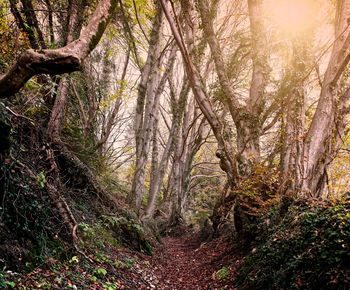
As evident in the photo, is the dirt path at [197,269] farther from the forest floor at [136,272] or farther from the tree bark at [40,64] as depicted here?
the tree bark at [40,64]

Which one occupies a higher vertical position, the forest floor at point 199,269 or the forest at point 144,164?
the forest at point 144,164

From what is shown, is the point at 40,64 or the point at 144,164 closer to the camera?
the point at 40,64

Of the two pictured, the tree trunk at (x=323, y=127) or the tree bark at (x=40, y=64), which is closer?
the tree bark at (x=40, y=64)

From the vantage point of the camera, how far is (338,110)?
21.4 feet

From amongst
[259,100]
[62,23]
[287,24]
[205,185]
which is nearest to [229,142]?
[259,100]

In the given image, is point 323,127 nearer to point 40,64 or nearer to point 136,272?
point 136,272

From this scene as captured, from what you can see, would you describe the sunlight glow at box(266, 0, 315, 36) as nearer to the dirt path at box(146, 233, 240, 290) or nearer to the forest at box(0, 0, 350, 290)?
the forest at box(0, 0, 350, 290)

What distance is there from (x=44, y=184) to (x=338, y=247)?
4.40 m

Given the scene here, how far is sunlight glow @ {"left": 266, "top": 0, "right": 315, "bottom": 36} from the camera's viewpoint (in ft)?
23.1

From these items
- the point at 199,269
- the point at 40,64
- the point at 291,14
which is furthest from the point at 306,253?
the point at 291,14

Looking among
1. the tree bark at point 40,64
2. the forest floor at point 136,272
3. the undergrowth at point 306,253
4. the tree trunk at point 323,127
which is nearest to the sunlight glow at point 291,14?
the tree trunk at point 323,127

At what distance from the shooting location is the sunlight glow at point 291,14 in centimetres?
704

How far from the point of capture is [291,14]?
756 centimetres

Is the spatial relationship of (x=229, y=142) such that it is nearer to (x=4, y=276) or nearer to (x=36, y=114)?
(x=36, y=114)
